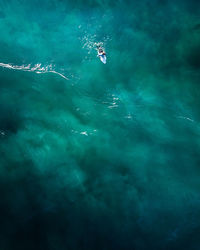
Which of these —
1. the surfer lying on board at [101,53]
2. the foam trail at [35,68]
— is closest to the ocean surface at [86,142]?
the foam trail at [35,68]

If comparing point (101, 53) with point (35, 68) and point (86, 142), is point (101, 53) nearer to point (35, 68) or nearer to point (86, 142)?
point (35, 68)

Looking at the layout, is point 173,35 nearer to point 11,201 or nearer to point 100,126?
A: point 100,126

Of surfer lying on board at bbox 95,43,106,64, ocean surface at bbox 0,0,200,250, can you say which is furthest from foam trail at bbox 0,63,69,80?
surfer lying on board at bbox 95,43,106,64

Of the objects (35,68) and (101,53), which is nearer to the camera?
(101,53)

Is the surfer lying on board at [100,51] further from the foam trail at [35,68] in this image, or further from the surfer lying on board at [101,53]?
the foam trail at [35,68]

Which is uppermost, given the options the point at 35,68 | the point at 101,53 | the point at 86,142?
the point at 101,53

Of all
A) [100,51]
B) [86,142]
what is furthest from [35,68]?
[86,142]

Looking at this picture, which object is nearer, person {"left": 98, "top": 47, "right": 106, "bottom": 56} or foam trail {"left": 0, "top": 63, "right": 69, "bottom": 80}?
person {"left": 98, "top": 47, "right": 106, "bottom": 56}

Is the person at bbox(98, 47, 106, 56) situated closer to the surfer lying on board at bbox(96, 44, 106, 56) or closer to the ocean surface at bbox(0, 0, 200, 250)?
the surfer lying on board at bbox(96, 44, 106, 56)

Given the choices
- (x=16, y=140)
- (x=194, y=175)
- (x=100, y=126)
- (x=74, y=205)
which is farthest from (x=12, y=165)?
(x=194, y=175)
